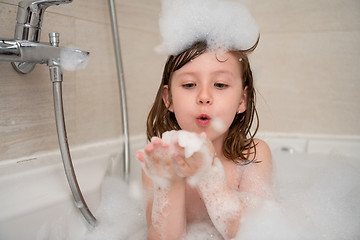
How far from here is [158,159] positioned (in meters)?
0.69

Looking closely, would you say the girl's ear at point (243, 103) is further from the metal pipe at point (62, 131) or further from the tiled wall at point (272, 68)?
the metal pipe at point (62, 131)

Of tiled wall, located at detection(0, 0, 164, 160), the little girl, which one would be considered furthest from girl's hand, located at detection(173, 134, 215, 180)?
tiled wall, located at detection(0, 0, 164, 160)

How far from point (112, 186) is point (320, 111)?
919mm

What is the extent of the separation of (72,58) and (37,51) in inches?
3.6

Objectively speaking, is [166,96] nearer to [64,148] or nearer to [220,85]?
[220,85]

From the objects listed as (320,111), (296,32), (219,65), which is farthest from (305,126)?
(219,65)

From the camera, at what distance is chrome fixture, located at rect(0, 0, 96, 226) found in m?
0.76

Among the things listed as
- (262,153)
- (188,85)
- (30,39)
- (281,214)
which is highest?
(30,39)

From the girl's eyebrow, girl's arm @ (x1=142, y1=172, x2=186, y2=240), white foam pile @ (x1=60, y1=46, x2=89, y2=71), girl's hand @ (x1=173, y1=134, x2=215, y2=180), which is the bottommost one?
girl's arm @ (x1=142, y1=172, x2=186, y2=240)

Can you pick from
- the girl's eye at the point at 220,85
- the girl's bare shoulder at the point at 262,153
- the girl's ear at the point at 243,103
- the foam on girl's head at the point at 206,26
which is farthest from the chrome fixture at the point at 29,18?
the girl's bare shoulder at the point at 262,153

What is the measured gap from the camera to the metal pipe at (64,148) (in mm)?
836

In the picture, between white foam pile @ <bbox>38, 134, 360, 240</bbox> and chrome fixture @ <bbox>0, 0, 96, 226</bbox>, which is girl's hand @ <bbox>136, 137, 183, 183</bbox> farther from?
chrome fixture @ <bbox>0, 0, 96, 226</bbox>

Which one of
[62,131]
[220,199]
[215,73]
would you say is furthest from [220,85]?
[62,131]

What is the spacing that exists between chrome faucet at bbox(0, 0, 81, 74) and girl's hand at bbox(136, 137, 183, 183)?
0.32m
